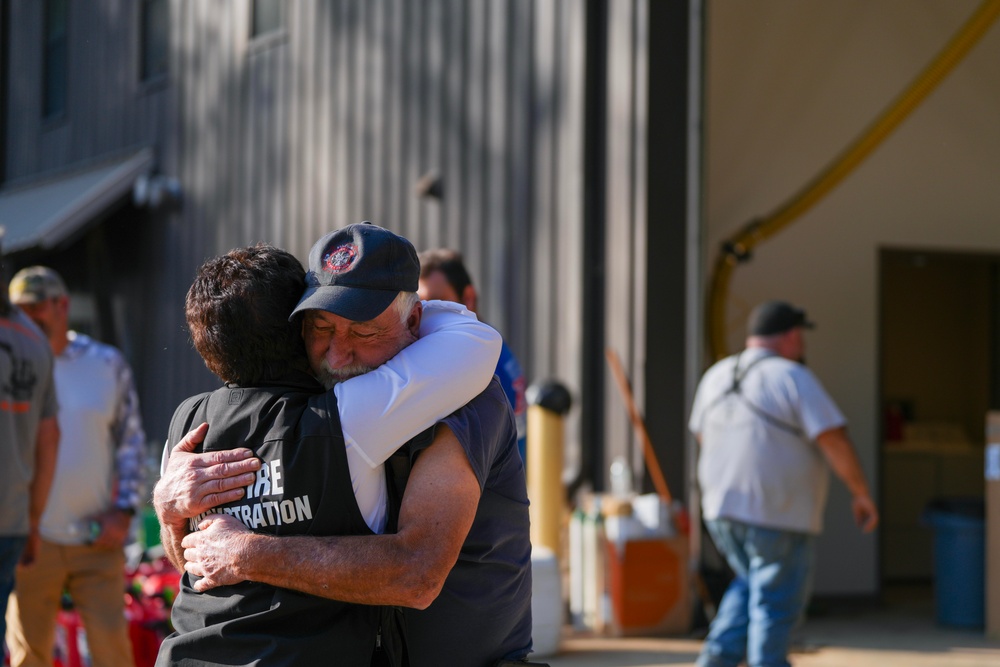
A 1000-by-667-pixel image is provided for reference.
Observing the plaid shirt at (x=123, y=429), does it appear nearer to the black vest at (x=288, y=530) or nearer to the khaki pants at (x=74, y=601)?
the khaki pants at (x=74, y=601)

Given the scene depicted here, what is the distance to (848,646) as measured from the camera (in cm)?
715

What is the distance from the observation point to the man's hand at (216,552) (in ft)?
7.13

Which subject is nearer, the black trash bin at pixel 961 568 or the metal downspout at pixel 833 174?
the metal downspout at pixel 833 174

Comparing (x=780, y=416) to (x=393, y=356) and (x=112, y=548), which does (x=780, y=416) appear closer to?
(x=112, y=548)

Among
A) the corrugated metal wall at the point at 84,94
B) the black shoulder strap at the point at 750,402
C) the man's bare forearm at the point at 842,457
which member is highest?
the corrugated metal wall at the point at 84,94

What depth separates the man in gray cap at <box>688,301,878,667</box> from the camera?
5.63 metres

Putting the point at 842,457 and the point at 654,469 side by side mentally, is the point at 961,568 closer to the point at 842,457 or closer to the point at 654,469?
the point at 654,469

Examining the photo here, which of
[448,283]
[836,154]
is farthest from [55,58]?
[448,283]

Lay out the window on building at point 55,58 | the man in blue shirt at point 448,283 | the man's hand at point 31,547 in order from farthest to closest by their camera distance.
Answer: the window on building at point 55,58 → the man's hand at point 31,547 → the man in blue shirt at point 448,283

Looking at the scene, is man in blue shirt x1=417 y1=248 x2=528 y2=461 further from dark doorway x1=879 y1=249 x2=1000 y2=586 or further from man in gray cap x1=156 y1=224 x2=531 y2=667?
dark doorway x1=879 y1=249 x2=1000 y2=586

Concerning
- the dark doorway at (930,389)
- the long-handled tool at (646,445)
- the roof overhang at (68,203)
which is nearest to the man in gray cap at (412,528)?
the long-handled tool at (646,445)

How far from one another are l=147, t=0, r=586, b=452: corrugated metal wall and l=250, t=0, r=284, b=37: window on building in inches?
3.4

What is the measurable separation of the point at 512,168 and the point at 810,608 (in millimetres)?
3557

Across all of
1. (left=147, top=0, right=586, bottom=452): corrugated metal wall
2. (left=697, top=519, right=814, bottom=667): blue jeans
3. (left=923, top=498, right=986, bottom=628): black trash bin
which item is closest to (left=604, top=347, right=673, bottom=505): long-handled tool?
(left=147, top=0, right=586, bottom=452): corrugated metal wall
